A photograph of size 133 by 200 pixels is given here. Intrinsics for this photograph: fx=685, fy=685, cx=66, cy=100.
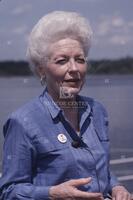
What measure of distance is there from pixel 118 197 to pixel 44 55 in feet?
1.86

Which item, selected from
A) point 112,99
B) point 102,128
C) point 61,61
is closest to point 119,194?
point 102,128

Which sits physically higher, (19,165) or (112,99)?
(19,165)

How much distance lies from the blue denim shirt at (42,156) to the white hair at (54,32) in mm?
161

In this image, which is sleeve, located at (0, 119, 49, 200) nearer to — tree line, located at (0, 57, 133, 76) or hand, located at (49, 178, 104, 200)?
hand, located at (49, 178, 104, 200)

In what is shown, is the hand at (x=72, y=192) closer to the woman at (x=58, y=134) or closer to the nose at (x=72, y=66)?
the woman at (x=58, y=134)

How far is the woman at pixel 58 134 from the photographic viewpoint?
2.30 meters

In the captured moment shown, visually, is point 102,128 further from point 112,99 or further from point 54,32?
point 112,99

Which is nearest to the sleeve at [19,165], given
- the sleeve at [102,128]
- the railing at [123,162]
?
the sleeve at [102,128]

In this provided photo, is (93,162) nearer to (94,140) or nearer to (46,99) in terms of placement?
(94,140)

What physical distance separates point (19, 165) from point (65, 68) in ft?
1.23

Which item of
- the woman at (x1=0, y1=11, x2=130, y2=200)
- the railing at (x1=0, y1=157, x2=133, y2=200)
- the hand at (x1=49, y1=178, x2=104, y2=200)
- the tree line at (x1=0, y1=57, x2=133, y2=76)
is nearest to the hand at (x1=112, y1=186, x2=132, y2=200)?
the woman at (x1=0, y1=11, x2=130, y2=200)

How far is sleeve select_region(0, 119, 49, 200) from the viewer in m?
2.29

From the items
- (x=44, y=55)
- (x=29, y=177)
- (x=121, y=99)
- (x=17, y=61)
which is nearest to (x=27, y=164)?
(x=29, y=177)

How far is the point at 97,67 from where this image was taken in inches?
133
